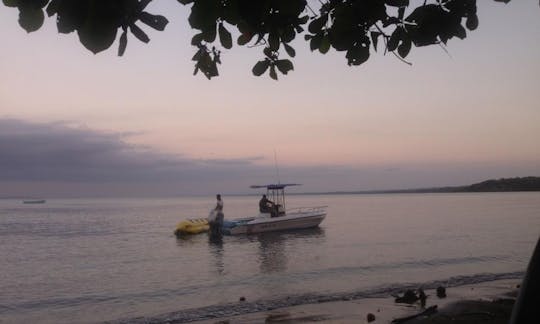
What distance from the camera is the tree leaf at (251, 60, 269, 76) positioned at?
324 centimetres

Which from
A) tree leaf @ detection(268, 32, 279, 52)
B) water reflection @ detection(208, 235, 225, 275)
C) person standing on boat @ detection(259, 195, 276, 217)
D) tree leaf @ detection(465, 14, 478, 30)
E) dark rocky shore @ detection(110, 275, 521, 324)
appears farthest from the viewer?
person standing on boat @ detection(259, 195, 276, 217)

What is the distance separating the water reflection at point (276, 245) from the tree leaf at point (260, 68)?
16.1 m

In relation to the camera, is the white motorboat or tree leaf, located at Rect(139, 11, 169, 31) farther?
the white motorboat

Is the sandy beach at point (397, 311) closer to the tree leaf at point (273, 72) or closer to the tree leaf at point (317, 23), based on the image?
the tree leaf at point (273, 72)

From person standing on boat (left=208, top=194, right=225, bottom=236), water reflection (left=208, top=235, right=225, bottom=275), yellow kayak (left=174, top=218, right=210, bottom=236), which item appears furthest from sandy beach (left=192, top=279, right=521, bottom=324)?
yellow kayak (left=174, top=218, right=210, bottom=236)

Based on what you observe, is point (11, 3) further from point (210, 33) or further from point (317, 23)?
point (317, 23)

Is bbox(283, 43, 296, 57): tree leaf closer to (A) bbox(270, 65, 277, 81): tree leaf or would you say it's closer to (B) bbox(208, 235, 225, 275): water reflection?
(A) bbox(270, 65, 277, 81): tree leaf

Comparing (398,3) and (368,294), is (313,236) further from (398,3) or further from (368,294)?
(398,3)

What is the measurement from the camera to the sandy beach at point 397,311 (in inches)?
402

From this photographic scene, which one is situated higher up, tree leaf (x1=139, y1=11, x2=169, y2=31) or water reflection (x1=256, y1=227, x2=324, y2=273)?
tree leaf (x1=139, y1=11, x2=169, y2=31)

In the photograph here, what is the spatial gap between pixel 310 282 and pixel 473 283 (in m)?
5.28

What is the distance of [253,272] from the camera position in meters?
18.6

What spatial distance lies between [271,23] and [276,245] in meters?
23.7

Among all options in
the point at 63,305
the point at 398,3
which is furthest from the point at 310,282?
the point at 398,3
